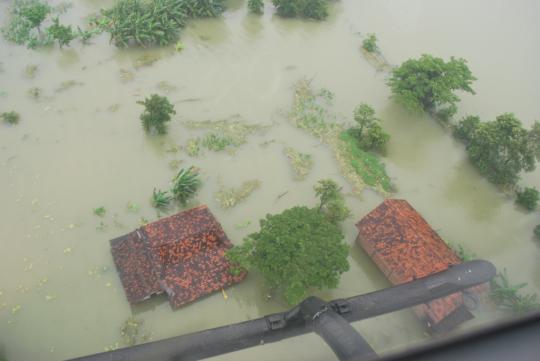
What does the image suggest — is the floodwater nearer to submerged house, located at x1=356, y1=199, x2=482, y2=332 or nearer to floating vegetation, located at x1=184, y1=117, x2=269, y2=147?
floating vegetation, located at x1=184, y1=117, x2=269, y2=147

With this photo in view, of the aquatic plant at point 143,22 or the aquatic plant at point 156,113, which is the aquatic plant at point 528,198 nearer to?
the aquatic plant at point 156,113

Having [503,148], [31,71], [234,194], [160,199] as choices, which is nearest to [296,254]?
[234,194]

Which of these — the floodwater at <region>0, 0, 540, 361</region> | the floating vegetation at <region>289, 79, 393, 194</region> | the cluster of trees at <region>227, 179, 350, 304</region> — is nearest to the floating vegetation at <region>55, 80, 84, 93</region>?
the floodwater at <region>0, 0, 540, 361</region>

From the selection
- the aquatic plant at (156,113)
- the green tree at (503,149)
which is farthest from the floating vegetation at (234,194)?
the green tree at (503,149)

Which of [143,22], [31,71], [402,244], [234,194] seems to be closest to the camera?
[402,244]

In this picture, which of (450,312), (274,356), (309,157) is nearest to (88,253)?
(274,356)

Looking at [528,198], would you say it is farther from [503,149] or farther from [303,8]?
[303,8]
